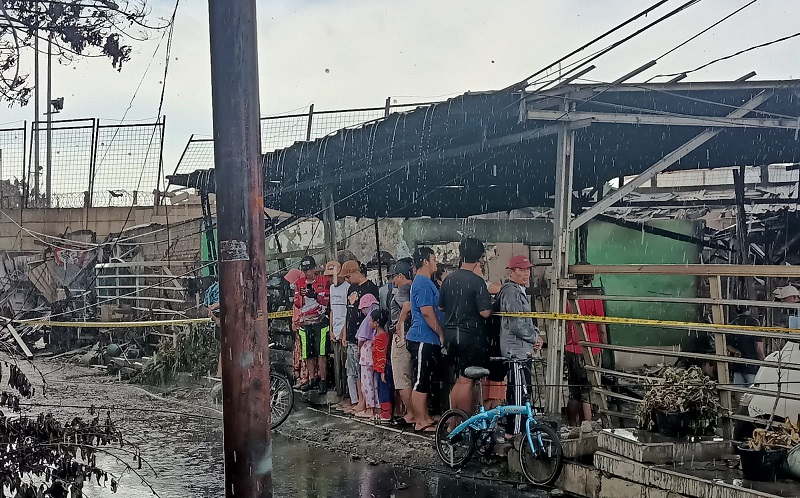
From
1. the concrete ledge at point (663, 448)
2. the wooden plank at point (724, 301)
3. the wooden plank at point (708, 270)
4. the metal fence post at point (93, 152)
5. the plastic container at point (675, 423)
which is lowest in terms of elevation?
the concrete ledge at point (663, 448)

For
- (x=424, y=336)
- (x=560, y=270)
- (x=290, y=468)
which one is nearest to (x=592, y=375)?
(x=560, y=270)

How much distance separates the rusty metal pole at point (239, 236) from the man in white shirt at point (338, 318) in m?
7.19

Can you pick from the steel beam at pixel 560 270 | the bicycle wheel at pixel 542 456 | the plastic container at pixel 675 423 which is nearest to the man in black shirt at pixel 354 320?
the steel beam at pixel 560 270

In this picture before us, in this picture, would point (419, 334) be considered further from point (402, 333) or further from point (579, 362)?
point (579, 362)

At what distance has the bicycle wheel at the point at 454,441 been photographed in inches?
316

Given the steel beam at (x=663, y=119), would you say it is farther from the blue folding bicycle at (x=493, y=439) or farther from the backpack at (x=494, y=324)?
the blue folding bicycle at (x=493, y=439)

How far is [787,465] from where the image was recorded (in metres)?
5.75

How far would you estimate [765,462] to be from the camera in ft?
18.9

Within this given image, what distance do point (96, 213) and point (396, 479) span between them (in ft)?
61.4

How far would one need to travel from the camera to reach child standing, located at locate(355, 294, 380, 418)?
1060 centimetres

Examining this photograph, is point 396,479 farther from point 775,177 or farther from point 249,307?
point 775,177

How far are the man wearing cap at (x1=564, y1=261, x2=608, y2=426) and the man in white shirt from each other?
3.46 m

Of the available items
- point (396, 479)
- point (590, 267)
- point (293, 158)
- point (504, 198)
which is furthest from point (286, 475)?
point (504, 198)

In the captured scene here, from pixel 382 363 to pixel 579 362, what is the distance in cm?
249
